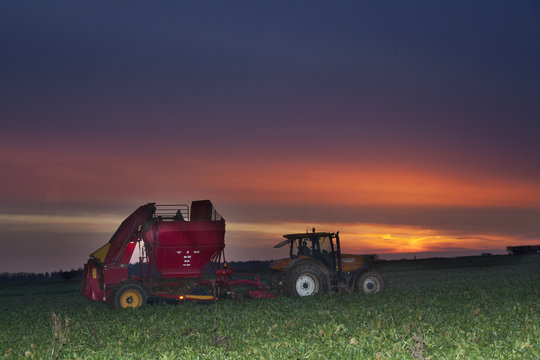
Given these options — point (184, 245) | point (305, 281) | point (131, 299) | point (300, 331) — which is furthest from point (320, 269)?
point (300, 331)

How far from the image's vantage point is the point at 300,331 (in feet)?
43.0

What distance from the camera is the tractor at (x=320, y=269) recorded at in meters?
21.4

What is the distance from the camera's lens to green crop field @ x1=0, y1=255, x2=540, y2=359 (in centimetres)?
1066

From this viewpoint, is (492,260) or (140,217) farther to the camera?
(492,260)

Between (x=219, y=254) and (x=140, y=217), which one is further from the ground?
(x=140, y=217)

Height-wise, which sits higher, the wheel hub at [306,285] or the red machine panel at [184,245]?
the red machine panel at [184,245]

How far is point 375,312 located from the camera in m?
15.4

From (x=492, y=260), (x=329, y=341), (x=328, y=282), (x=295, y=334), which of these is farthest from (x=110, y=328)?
(x=492, y=260)

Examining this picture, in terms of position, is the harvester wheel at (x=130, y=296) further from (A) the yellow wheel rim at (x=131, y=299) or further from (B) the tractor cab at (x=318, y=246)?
(B) the tractor cab at (x=318, y=246)

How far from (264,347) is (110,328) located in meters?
5.34

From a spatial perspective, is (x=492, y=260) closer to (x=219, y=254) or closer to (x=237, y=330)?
(x=219, y=254)

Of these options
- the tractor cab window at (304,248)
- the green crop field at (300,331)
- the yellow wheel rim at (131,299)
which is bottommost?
the green crop field at (300,331)

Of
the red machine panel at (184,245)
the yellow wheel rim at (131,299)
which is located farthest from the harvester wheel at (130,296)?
the red machine panel at (184,245)

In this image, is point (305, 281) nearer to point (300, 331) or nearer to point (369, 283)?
point (369, 283)
